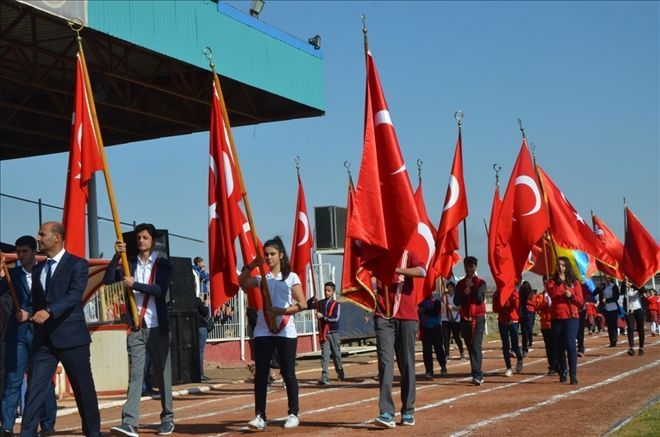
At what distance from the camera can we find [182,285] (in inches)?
786

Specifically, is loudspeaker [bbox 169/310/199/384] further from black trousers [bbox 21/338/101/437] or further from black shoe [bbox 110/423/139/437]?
black trousers [bbox 21/338/101/437]

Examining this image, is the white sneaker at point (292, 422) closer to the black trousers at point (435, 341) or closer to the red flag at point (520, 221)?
the red flag at point (520, 221)

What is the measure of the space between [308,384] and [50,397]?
7270 mm

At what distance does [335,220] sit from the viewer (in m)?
33.4

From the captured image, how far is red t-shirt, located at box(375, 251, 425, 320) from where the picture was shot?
10961 mm

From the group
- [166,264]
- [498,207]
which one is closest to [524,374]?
[498,207]

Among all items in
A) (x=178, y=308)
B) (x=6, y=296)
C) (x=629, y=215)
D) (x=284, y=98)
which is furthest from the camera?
(x=284, y=98)

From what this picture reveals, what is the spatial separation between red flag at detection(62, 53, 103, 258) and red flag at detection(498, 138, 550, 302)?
8.09 meters

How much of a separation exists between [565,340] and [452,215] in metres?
3.44

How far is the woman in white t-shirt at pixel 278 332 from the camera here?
10859mm

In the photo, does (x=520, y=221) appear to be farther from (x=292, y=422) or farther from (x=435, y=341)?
(x=292, y=422)

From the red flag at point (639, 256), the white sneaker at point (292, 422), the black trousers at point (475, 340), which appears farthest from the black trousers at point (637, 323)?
the white sneaker at point (292, 422)

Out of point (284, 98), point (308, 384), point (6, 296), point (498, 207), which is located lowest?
point (308, 384)

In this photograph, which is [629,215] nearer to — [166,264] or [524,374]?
[524,374]
